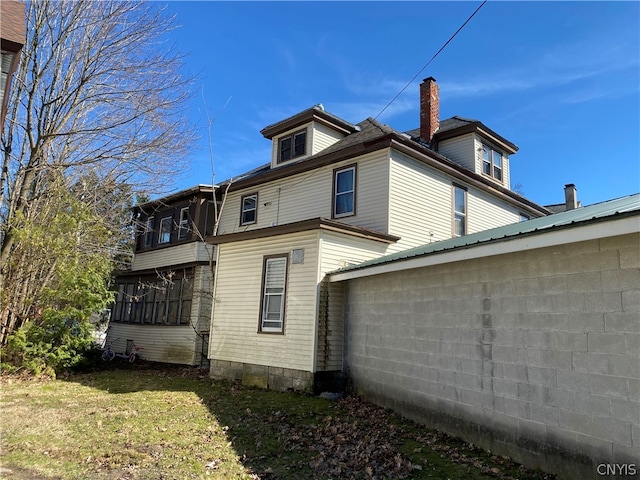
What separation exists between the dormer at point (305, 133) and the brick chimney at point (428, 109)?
2670mm

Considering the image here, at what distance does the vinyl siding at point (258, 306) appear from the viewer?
32.9ft

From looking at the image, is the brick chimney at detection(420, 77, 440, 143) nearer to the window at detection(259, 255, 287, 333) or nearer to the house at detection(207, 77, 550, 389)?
the house at detection(207, 77, 550, 389)

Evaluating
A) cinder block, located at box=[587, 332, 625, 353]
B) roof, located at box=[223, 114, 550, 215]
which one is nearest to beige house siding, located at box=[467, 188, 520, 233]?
roof, located at box=[223, 114, 550, 215]

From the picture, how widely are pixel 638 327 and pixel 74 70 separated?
15.3 m

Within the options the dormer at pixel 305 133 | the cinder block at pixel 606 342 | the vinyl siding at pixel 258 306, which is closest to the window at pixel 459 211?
the dormer at pixel 305 133

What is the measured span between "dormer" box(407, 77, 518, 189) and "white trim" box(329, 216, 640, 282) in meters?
9.02

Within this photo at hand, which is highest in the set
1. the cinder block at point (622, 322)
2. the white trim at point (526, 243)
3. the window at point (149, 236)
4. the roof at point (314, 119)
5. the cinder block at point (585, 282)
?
the roof at point (314, 119)

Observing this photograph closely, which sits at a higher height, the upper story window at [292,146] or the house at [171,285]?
the upper story window at [292,146]

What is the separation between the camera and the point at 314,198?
13977 mm

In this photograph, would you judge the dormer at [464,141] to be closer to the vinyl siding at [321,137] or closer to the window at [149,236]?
the vinyl siding at [321,137]

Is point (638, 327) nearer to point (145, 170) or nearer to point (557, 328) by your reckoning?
point (557, 328)

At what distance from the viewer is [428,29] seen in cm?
970

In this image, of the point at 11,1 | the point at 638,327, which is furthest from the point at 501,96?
the point at 11,1

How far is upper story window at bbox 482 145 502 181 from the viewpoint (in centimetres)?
1612
